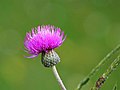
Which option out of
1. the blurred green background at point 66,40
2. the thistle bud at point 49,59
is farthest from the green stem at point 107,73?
the blurred green background at point 66,40

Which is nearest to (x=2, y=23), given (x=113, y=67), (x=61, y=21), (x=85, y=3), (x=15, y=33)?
(x=15, y=33)

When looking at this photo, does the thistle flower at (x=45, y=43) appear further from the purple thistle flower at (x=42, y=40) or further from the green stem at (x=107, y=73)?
the green stem at (x=107, y=73)

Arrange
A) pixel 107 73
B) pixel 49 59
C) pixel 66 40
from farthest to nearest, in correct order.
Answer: pixel 66 40, pixel 49 59, pixel 107 73

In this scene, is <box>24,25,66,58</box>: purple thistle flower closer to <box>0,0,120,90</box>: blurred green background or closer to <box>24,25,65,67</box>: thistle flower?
<box>24,25,65,67</box>: thistle flower

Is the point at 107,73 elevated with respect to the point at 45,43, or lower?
lower

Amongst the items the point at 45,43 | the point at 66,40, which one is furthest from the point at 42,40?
the point at 66,40

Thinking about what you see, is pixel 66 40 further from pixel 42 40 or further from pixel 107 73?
pixel 107 73

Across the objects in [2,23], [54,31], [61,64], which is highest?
[2,23]

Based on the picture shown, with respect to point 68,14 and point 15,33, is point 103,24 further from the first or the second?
point 15,33
